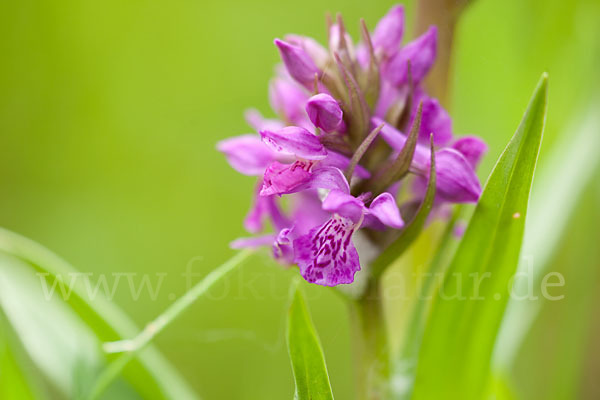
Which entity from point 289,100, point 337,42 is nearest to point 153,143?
point 289,100

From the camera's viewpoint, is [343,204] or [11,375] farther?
[11,375]

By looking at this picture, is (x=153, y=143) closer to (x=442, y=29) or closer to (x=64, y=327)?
(x=64, y=327)

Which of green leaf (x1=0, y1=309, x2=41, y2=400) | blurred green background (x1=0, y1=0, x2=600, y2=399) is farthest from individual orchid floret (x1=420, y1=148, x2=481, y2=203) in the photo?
blurred green background (x1=0, y1=0, x2=600, y2=399)

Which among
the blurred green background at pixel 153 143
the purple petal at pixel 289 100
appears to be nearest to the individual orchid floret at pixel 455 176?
the purple petal at pixel 289 100

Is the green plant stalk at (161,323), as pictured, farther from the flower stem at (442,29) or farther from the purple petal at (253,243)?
the flower stem at (442,29)

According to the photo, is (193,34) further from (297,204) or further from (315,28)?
(297,204)

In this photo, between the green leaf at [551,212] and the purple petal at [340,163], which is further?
the green leaf at [551,212]

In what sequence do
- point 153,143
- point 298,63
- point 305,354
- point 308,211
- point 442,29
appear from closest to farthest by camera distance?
point 305,354, point 298,63, point 308,211, point 442,29, point 153,143
